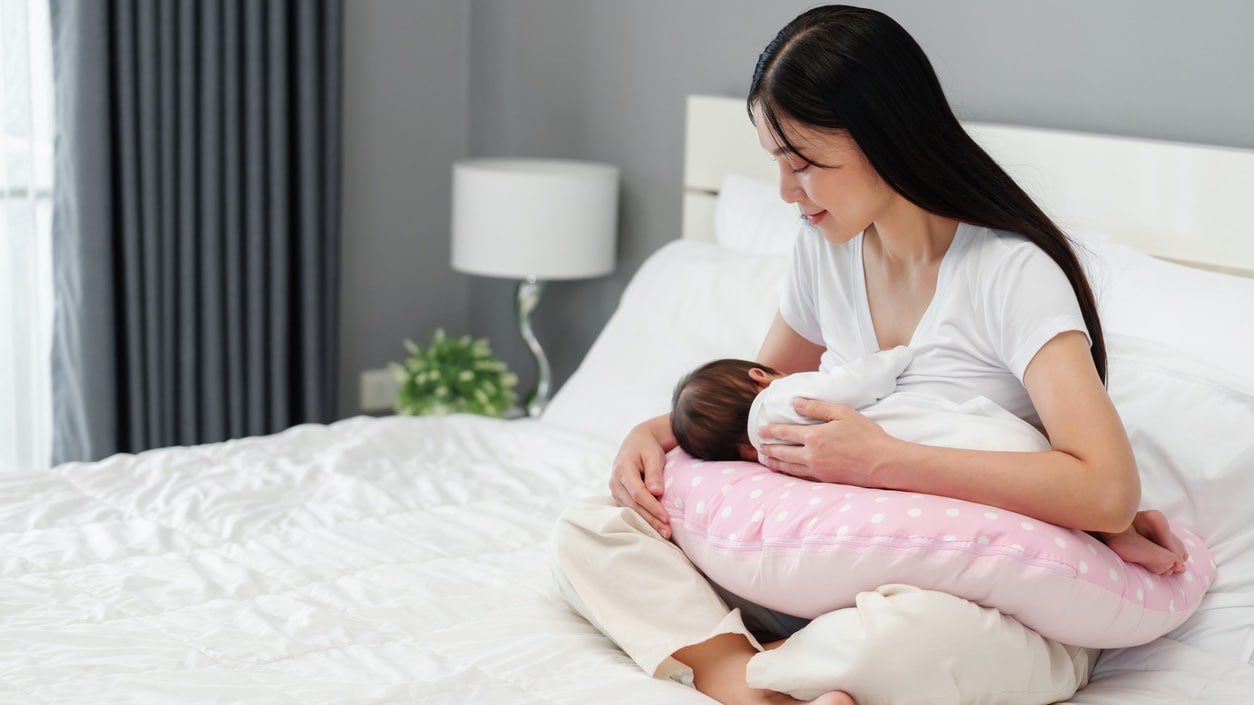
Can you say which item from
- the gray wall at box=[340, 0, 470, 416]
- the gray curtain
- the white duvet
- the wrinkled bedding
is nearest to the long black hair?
the white duvet

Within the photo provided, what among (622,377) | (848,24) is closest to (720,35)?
(622,377)

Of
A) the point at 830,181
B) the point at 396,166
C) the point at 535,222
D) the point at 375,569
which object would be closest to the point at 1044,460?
the point at 830,181

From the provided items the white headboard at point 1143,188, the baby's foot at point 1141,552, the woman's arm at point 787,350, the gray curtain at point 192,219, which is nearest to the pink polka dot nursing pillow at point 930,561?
the baby's foot at point 1141,552

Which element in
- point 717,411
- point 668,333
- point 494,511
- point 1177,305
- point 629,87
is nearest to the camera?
point 717,411

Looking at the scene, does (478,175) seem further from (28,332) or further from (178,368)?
(28,332)

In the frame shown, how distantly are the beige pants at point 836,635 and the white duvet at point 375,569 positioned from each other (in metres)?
0.05

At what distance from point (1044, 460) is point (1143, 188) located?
840mm

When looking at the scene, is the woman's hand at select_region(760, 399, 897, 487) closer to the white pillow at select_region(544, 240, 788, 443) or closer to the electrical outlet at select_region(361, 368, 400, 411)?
the white pillow at select_region(544, 240, 788, 443)

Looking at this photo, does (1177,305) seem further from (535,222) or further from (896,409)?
(535,222)

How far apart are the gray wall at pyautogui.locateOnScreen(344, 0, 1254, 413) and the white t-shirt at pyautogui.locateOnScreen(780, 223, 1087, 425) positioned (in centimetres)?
72

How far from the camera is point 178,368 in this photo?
3.00m

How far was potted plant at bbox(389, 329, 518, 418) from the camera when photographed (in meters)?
3.02

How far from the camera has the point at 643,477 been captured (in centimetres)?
154

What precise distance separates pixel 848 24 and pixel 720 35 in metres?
1.47
